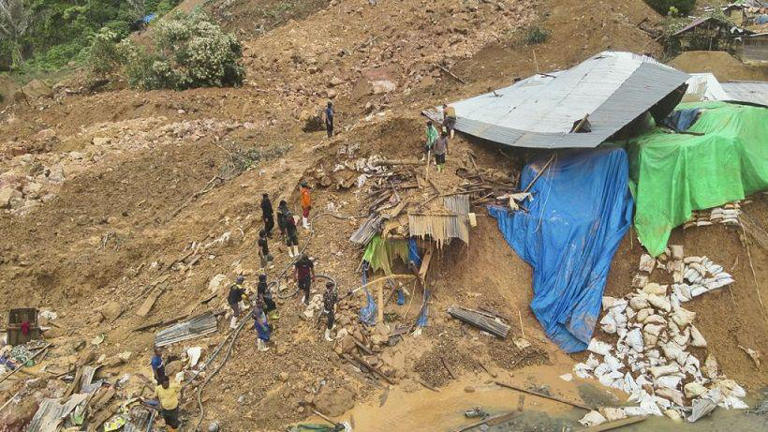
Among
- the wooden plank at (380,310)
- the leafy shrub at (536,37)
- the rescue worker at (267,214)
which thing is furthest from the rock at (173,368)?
the leafy shrub at (536,37)

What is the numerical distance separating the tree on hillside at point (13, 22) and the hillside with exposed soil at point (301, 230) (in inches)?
502

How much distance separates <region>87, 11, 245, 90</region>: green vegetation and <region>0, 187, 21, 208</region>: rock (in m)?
7.09

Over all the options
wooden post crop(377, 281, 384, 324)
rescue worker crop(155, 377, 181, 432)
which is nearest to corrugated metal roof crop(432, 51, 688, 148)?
wooden post crop(377, 281, 384, 324)

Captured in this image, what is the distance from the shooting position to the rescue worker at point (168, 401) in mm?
7672

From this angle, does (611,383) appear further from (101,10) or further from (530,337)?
(101,10)

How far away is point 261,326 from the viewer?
9047 millimetres

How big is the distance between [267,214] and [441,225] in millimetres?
3813

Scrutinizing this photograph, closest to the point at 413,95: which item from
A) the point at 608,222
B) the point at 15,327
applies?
the point at 608,222

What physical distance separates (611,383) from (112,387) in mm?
8411

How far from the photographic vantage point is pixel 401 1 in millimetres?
Result: 23078

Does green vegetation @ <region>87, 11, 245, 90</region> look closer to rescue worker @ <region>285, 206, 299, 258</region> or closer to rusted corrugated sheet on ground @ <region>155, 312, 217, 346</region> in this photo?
rescue worker @ <region>285, 206, 299, 258</region>

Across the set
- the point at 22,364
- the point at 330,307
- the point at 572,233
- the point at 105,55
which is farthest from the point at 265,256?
the point at 105,55

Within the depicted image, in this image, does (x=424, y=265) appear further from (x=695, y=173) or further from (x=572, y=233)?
(x=695, y=173)

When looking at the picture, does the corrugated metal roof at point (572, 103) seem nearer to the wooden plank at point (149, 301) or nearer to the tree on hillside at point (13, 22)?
the wooden plank at point (149, 301)
